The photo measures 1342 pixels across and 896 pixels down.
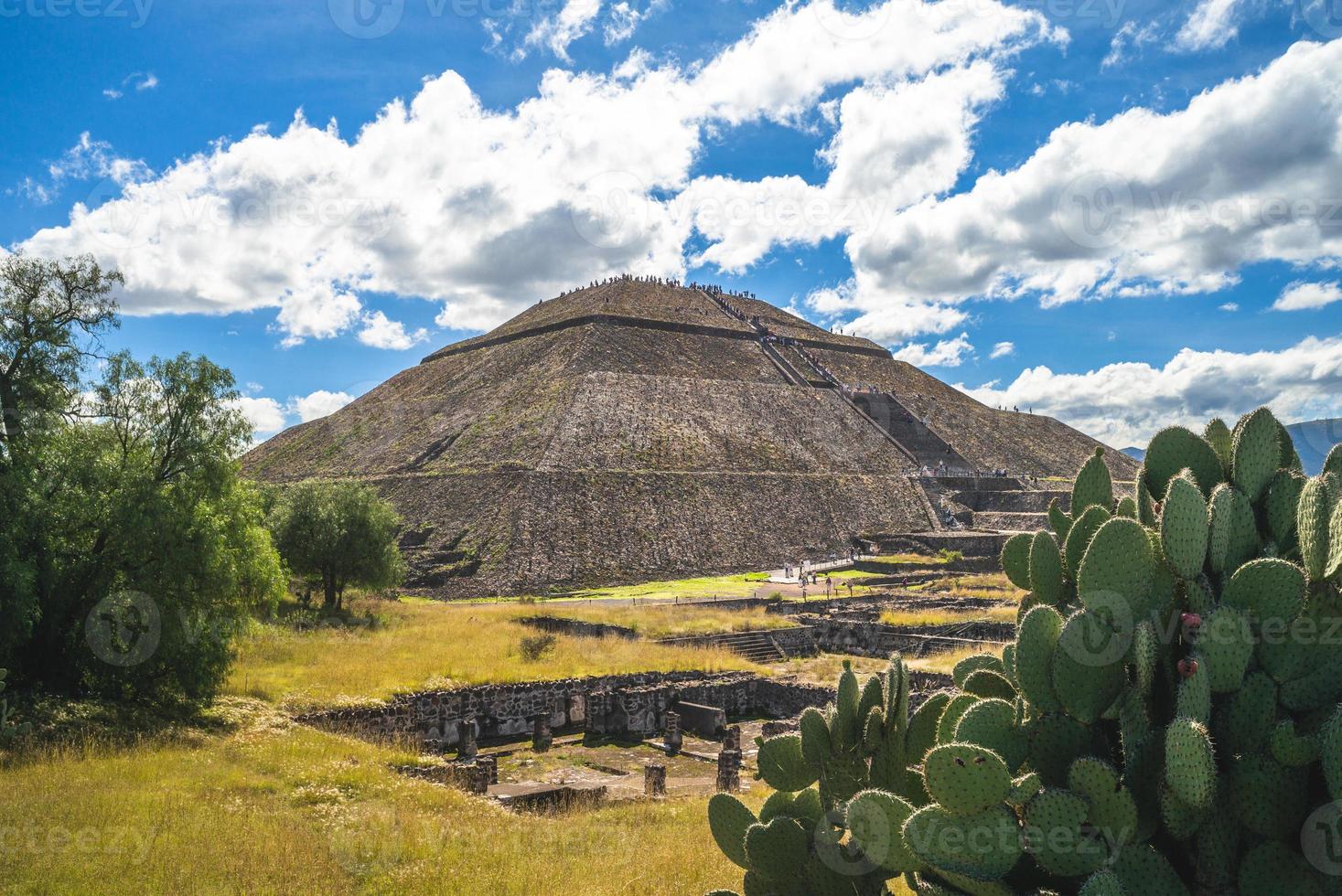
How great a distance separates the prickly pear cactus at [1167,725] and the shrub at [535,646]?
24.2m

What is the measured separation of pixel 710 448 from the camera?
78.6 metres

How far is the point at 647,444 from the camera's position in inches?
3000

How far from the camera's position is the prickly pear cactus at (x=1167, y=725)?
4250 mm

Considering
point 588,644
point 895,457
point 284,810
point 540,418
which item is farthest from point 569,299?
point 284,810

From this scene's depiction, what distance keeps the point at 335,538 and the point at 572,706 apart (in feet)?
60.9

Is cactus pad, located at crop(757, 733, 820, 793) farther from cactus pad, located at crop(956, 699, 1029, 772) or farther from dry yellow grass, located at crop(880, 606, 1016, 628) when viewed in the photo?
dry yellow grass, located at crop(880, 606, 1016, 628)

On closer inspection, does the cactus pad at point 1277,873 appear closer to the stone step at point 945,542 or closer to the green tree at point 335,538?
the green tree at point 335,538

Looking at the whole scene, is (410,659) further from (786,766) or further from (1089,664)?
(1089,664)

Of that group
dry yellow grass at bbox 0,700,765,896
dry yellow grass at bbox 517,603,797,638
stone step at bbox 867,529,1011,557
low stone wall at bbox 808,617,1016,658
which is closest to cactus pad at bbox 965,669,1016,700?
dry yellow grass at bbox 0,700,765,896

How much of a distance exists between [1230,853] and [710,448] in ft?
244

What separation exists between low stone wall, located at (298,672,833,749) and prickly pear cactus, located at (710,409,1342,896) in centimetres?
1744

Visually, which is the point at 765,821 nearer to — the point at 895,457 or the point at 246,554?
the point at 246,554

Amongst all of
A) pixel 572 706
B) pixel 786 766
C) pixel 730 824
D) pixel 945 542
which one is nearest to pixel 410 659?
pixel 572 706

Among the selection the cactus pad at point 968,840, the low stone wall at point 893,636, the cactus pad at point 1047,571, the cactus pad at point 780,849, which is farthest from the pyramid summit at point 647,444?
the cactus pad at point 968,840
